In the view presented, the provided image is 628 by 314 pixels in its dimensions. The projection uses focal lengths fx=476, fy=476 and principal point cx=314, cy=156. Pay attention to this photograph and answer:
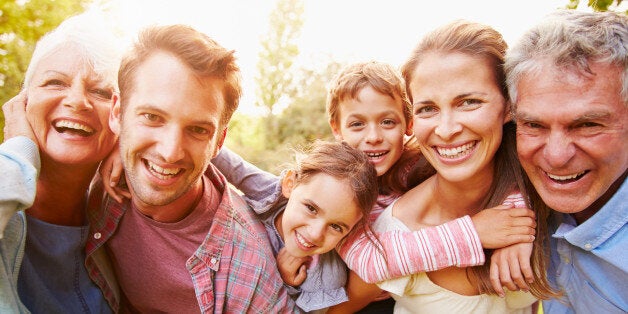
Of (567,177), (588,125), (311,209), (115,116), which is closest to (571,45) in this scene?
(588,125)

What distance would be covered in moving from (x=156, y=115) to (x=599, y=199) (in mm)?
2132

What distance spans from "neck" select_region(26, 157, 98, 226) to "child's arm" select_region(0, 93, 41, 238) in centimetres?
24

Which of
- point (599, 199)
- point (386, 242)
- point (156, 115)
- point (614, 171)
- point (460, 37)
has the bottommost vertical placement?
point (386, 242)

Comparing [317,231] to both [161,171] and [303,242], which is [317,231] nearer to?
[303,242]

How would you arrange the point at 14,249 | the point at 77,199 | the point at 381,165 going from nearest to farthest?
1. the point at 14,249
2. the point at 77,199
3. the point at 381,165

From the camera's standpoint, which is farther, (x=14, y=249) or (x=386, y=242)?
(x=386, y=242)

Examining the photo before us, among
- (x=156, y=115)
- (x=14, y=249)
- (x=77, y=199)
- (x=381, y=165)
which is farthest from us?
(x=381, y=165)

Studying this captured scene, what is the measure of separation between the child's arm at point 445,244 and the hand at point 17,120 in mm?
1693

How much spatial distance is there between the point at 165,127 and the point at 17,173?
644 mm

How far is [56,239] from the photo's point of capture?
2.37m

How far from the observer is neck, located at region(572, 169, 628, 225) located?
2.18 m

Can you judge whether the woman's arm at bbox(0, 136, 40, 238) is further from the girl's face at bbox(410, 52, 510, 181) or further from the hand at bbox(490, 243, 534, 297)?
the hand at bbox(490, 243, 534, 297)

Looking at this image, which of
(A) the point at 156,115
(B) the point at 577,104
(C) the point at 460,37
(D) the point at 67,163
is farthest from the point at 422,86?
(D) the point at 67,163

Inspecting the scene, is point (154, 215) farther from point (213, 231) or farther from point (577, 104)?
point (577, 104)
